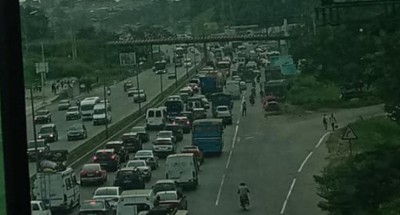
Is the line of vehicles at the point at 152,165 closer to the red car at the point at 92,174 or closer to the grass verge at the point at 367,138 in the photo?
the red car at the point at 92,174

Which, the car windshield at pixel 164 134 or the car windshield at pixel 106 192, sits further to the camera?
the car windshield at pixel 164 134

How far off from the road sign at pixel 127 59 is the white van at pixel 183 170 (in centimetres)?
58

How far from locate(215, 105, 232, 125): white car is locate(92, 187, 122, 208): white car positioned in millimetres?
815

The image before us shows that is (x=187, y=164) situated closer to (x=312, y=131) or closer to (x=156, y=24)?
(x=312, y=131)

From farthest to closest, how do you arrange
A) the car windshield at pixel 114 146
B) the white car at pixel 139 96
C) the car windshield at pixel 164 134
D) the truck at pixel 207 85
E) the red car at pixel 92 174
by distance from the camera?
the truck at pixel 207 85 → the white car at pixel 139 96 → the car windshield at pixel 164 134 → the car windshield at pixel 114 146 → the red car at pixel 92 174

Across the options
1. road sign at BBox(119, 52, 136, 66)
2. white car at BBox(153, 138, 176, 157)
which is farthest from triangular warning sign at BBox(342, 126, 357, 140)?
road sign at BBox(119, 52, 136, 66)

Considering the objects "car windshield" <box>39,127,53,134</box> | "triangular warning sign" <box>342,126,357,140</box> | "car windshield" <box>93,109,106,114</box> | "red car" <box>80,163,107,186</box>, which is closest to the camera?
"car windshield" <box>39,127,53,134</box>

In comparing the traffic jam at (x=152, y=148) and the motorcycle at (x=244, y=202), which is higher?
the traffic jam at (x=152, y=148)

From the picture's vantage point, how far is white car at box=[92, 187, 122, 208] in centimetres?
284

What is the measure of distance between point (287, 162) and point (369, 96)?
1.58ft

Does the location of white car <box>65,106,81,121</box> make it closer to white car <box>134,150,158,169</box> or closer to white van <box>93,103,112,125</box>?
white van <box>93,103,112,125</box>

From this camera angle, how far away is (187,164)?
3.11 metres

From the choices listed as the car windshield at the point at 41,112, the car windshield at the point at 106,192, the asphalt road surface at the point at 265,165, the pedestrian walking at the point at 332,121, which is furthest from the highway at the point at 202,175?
the pedestrian walking at the point at 332,121

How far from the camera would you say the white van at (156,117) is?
3.63 metres
